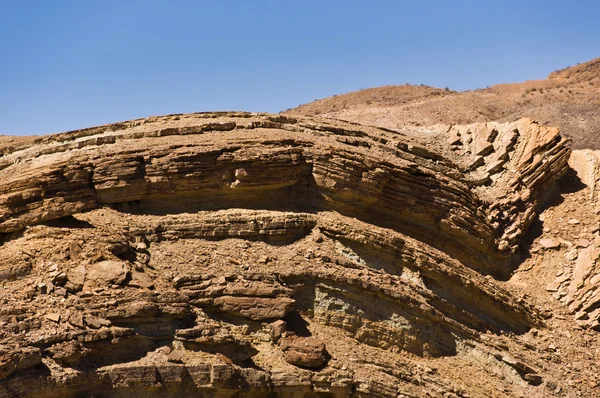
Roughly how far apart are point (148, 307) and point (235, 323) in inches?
89.6

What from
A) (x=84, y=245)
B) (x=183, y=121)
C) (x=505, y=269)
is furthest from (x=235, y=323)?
(x=505, y=269)

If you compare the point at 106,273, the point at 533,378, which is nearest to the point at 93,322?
the point at 106,273

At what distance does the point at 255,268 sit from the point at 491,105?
35.5 meters

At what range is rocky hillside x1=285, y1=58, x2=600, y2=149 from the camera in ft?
149

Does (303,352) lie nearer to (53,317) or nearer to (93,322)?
(93,322)

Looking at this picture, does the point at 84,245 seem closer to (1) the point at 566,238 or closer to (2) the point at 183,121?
(2) the point at 183,121

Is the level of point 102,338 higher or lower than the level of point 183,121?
lower

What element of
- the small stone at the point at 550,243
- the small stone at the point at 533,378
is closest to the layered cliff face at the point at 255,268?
the small stone at the point at 533,378

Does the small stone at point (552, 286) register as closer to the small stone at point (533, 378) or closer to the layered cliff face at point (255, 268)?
the layered cliff face at point (255, 268)

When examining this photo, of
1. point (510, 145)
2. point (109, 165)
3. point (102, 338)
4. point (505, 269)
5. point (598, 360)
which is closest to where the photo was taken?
point (102, 338)

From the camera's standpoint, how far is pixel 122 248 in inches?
899

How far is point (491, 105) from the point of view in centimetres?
5575

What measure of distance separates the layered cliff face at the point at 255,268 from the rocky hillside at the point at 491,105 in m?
13.8

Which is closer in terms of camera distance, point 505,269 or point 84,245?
point 84,245
